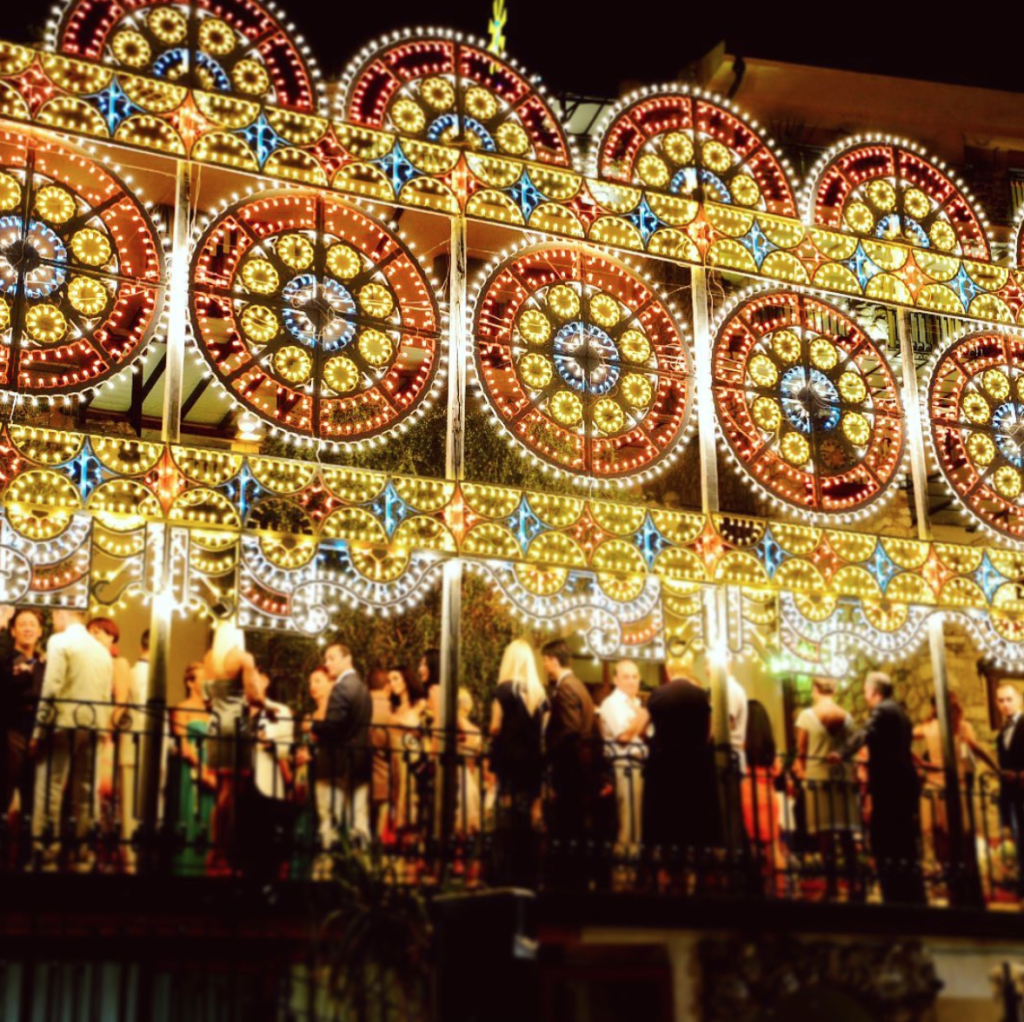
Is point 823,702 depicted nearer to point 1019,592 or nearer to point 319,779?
point 1019,592

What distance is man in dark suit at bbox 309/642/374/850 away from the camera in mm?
13258

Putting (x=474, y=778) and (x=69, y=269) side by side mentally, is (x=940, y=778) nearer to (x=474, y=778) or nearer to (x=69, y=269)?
(x=474, y=778)

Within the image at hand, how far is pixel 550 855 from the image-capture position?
1314 cm

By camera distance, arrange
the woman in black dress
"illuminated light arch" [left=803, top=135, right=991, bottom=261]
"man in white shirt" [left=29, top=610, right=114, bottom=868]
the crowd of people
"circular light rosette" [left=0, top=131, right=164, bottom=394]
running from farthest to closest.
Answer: "illuminated light arch" [left=803, top=135, right=991, bottom=261]
"circular light rosette" [left=0, top=131, right=164, bottom=394]
the woman in black dress
the crowd of people
"man in white shirt" [left=29, top=610, right=114, bottom=868]

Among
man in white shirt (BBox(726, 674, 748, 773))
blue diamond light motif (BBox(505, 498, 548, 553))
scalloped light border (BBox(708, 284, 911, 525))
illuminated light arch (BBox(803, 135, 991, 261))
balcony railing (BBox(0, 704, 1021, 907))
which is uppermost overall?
illuminated light arch (BBox(803, 135, 991, 261))

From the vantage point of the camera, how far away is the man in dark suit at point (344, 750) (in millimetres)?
13258

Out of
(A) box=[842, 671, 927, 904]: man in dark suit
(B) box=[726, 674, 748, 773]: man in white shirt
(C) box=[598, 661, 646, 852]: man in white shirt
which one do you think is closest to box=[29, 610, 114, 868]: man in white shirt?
(C) box=[598, 661, 646, 852]: man in white shirt

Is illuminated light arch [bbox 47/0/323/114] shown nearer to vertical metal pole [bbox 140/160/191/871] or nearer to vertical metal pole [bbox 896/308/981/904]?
vertical metal pole [bbox 140/160/191/871]

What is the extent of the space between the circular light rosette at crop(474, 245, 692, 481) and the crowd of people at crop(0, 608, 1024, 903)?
6.08 ft

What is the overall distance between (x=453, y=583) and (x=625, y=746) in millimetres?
1761

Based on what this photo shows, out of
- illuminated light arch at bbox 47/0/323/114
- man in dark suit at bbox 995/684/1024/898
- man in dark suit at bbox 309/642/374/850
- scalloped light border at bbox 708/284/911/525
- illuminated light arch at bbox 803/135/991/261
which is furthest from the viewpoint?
illuminated light arch at bbox 803/135/991/261

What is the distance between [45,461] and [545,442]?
431cm

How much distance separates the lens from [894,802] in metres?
14.5

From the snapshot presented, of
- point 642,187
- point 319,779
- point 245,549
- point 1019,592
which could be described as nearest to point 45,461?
point 245,549
